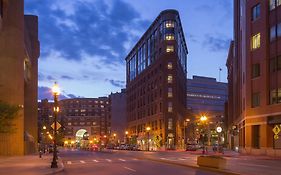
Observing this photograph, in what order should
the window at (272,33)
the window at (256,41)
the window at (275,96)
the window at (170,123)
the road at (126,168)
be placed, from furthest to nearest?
the window at (170,123)
the window at (256,41)
the window at (272,33)
the window at (275,96)
the road at (126,168)

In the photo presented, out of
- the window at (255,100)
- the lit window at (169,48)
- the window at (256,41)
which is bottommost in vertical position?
the window at (255,100)

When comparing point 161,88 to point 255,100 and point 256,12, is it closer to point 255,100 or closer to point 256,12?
point 255,100

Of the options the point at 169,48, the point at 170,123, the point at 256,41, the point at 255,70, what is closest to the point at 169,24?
the point at 169,48

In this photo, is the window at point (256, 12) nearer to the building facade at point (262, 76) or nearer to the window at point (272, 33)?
the building facade at point (262, 76)

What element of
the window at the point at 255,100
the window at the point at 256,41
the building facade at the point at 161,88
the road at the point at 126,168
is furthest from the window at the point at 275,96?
the building facade at the point at 161,88

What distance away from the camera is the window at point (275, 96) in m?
60.2

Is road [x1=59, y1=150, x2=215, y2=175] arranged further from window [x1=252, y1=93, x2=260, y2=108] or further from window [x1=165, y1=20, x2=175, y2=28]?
window [x1=165, y1=20, x2=175, y2=28]

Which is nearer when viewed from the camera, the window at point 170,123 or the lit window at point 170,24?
the window at point 170,123

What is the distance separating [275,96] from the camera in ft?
201

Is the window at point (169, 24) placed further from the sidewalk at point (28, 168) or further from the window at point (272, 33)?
the sidewalk at point (28, 168)

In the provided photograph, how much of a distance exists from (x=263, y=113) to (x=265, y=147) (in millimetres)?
4619

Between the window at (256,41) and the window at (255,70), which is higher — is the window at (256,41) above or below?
above

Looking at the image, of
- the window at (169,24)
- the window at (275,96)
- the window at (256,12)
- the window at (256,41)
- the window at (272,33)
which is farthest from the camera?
the window at (169,24)

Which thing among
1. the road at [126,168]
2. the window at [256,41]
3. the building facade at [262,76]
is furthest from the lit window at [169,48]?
the road at [126,168]
